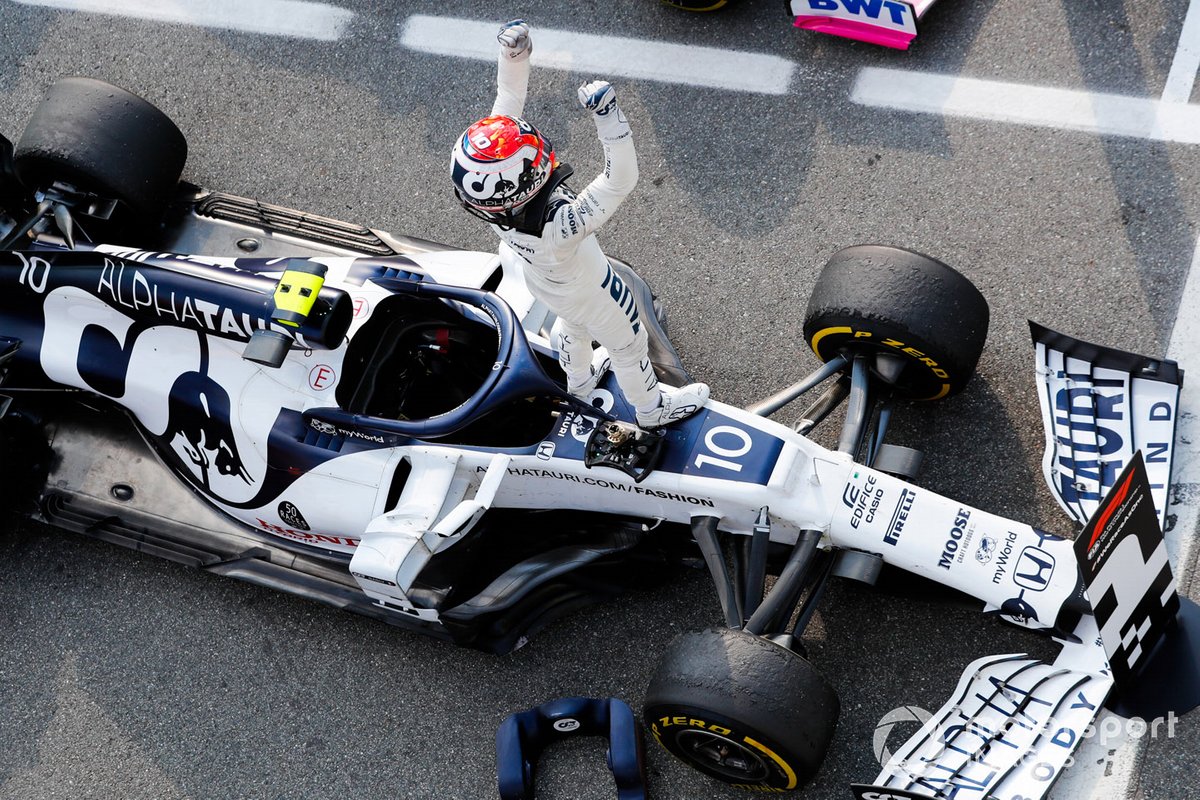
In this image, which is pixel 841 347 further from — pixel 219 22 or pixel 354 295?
pixel 219 22

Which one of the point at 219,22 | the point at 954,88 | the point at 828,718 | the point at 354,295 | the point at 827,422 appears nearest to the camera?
the point at 828,718

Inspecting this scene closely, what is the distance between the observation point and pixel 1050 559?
4.40m

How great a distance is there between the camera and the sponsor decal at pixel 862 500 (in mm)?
4492

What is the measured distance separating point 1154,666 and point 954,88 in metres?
3.04

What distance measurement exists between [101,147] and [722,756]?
3.80 metres

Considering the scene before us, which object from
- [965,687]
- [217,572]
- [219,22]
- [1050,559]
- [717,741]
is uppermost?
[219,22]

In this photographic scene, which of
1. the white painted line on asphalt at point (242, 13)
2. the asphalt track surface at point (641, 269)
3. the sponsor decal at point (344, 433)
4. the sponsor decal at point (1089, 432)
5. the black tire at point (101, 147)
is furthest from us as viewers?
the white painted line on asphalt at point (242, 13)

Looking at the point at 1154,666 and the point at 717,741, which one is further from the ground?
the point at 1154,666

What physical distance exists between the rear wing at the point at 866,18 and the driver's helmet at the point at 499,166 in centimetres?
279

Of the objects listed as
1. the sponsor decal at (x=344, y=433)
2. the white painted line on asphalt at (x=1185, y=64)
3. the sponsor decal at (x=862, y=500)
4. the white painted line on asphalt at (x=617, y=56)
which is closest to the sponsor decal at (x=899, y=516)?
the sponsor decal at (x=862, y=500)

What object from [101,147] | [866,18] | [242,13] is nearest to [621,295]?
[866,18]

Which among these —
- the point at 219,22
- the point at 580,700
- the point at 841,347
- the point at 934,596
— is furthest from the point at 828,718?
→ the point at 219,22

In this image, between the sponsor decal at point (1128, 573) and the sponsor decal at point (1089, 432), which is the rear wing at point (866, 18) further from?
Answer: the sponsor decal at point (1128, 573)

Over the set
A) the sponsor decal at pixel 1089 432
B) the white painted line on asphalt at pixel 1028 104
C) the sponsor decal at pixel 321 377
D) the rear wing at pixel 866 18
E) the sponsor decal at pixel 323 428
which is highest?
the rear wing at pixel 866 18
